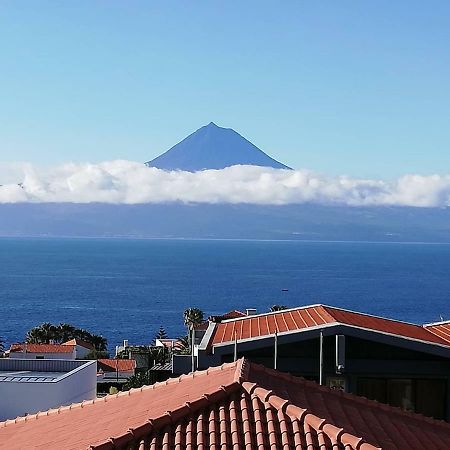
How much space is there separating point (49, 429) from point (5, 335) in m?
96.1

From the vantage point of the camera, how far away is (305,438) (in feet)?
26.3

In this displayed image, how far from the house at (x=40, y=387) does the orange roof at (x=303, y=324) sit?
17.9 feet

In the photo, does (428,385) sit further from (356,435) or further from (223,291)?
(223,291)

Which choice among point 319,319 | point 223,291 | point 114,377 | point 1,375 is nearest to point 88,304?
point 223,291

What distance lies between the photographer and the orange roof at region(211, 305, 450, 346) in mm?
17594

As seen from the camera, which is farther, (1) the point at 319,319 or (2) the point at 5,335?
(2) the point at 5,335

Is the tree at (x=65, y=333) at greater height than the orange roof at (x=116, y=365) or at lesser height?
lesser

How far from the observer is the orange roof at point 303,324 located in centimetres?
1759

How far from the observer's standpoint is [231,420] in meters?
8.36

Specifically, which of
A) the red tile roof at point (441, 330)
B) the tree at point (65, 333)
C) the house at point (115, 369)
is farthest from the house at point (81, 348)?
the red tile roof at point (441, 330)

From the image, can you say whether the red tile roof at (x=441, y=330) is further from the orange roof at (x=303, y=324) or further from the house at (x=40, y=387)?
the house at (x=40, y=387)

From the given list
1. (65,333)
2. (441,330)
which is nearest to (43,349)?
(65,333)

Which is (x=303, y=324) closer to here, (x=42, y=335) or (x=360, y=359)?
(x=360, y=359)

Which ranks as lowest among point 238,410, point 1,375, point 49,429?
point 1,375
